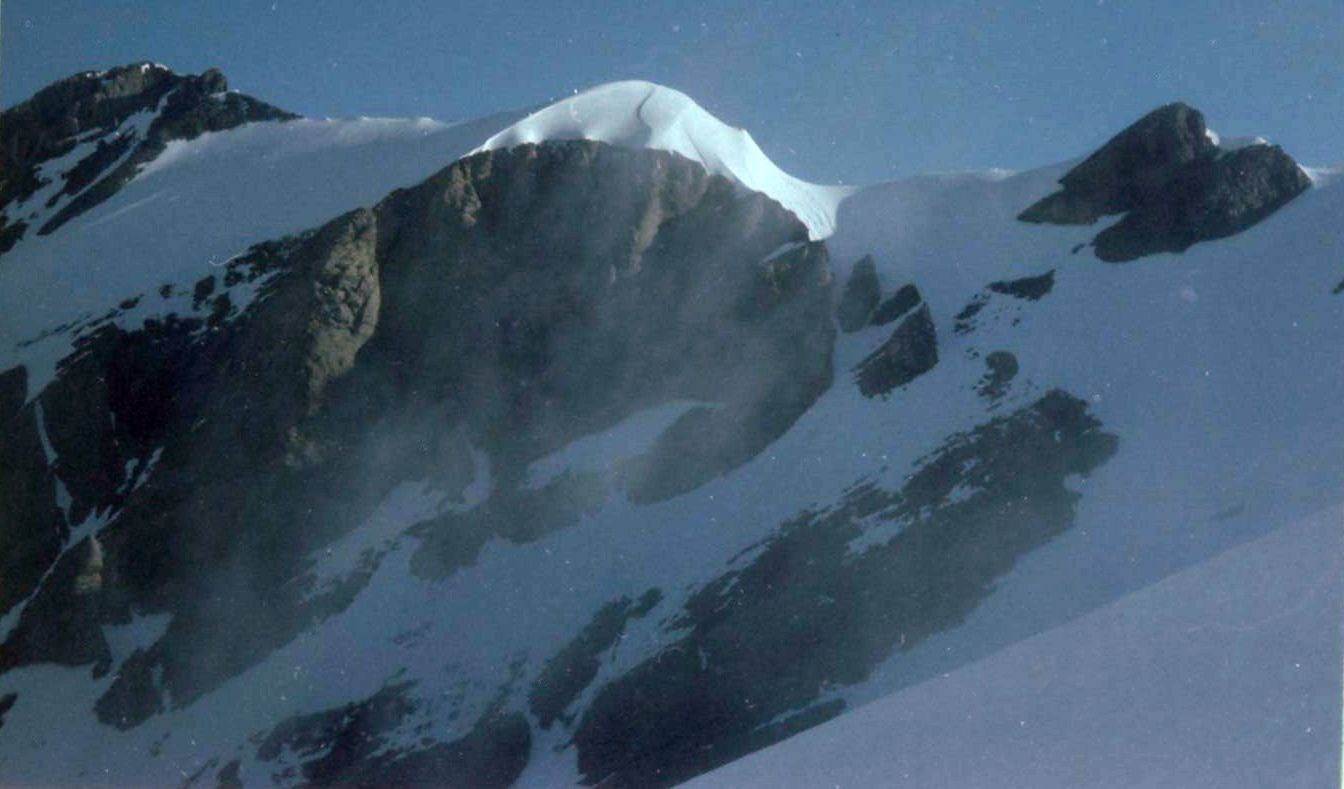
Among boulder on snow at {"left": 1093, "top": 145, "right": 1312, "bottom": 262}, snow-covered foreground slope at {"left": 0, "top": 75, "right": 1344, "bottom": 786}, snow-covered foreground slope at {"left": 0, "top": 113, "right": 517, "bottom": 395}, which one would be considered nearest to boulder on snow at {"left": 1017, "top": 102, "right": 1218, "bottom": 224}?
boulder on snow at {"left": 1093, "top": 145, "right": 1312, "bottom": 262}

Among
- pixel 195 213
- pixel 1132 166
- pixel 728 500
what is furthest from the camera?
pixel 1132 166

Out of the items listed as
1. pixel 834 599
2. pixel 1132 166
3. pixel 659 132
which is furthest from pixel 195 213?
pixel 1132 166

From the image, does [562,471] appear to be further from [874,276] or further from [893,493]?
[874,276]

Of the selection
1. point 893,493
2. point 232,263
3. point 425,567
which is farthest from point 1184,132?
point 232,263

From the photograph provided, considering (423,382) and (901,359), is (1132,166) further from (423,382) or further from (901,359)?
(423,382)

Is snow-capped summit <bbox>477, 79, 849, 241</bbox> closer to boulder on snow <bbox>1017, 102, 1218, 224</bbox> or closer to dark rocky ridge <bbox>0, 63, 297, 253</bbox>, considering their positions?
boulder on snow <bbox>1017, 102, 1218, 224</bbox>
